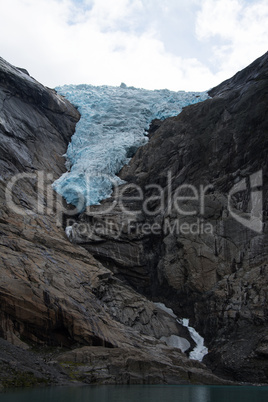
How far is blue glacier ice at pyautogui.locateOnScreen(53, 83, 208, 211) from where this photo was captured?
42.9 m

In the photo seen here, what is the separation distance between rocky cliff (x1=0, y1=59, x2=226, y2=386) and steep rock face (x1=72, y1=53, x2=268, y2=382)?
180 cm

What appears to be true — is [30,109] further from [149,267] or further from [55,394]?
[55,394]

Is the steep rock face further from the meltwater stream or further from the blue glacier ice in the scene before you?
the blue glacier ice

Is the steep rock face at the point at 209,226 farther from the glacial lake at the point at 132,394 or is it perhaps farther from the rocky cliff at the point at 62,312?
the glacial lake at the point at 132,394

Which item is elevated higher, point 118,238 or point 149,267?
point 118,238

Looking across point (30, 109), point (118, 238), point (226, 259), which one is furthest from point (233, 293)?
point (30, 109)

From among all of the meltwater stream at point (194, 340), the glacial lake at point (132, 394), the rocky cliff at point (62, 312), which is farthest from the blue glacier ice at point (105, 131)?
the glacial lake at point (132, 394)

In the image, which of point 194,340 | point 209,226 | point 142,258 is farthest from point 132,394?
point 142,258

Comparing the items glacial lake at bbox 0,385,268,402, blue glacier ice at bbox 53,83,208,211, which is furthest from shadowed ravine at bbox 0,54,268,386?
blue glacier ice at bbox 53,83,208,211

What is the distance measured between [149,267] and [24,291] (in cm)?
1419

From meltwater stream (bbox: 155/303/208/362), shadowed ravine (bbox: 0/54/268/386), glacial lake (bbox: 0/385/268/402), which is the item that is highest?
shadowed ravine (bbox: 0/54/268/386)

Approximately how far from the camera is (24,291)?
24.4 meters

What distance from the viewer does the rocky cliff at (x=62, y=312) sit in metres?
21.8

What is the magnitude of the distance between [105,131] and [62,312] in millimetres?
33385
